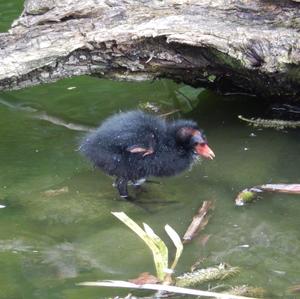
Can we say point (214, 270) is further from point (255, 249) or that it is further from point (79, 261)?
point (79, 261)

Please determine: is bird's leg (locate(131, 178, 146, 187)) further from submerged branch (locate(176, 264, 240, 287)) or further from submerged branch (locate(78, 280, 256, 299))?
submerged branch (locate(78, 280, 256, 299))

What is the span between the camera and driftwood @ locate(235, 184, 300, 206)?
14.0 feet

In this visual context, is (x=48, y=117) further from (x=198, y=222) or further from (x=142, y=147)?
(x=198, y=222)

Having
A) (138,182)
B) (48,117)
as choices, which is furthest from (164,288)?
(48,117)

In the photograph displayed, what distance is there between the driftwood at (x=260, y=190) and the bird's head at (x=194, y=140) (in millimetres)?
281

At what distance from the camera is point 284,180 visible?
14.7 feet

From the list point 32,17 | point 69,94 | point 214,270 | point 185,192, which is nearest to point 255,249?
point 214,270

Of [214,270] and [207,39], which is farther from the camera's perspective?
[207,39]

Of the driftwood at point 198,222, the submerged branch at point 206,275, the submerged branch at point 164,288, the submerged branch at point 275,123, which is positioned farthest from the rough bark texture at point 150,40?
the submerged branch at point 164,288

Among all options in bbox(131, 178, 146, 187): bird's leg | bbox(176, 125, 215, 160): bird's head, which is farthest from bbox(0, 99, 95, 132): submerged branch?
bbox(176, 125, 215, 160): bird's head

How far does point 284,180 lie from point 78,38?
1446 mm

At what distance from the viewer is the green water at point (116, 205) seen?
12.0ft

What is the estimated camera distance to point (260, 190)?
171 inches

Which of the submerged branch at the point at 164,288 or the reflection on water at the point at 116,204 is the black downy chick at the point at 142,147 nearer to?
the reflection on water at the point at 116,204
